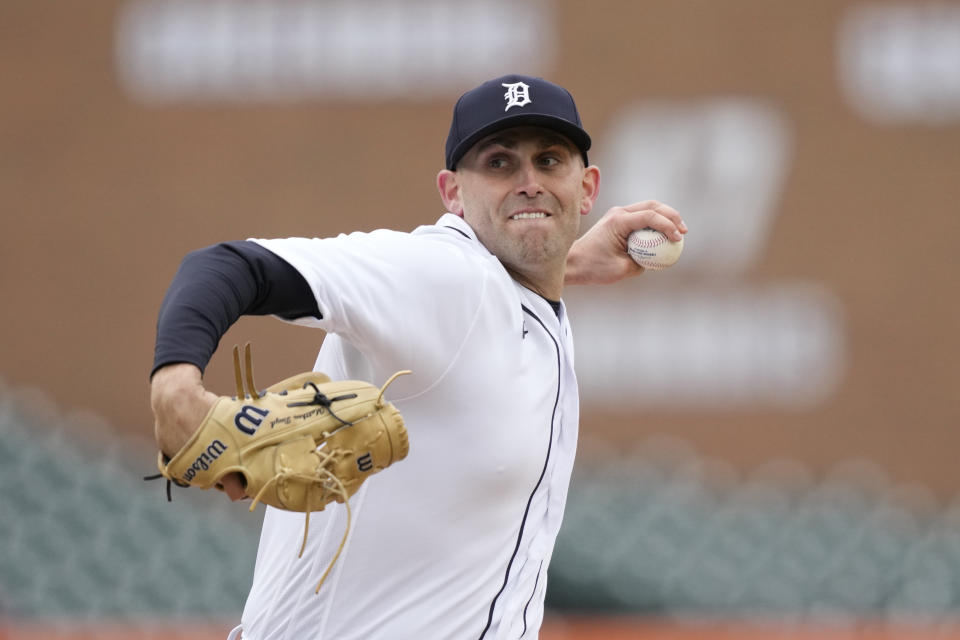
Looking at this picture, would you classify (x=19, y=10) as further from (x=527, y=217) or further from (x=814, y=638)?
(x=527, y=217)

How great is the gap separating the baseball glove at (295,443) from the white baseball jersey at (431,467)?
0.20 meters

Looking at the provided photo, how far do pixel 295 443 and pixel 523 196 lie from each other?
0.80m

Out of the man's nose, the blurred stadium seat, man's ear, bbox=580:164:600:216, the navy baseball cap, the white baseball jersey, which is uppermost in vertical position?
the navy baseball cap

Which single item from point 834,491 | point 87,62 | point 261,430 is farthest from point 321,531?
point 87,62

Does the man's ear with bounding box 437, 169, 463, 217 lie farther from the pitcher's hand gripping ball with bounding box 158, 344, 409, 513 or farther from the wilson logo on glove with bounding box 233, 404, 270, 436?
the wilson logo on glove with bounding box 233, 404, 270, 436

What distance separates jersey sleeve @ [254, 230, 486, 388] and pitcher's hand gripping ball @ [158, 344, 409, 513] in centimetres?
13

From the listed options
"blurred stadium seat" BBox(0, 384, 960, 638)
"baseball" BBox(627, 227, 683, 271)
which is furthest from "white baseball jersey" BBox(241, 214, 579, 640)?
"blurred stadium seat" BBox(0, 384, 960, 638)

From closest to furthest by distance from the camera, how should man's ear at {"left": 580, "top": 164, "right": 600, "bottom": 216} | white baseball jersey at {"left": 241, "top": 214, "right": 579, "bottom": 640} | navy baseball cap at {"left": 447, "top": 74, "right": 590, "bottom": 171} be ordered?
white baseball jersey at {"left": 241, "top": 214, "right": 579, "bottom": 640}, navy baseball cap at {"left": 447, "top": 74, "right": 590, "bottom": 171}, man's ear at {"left": 580, "top": 164, "right": 600, "bottom": 216}

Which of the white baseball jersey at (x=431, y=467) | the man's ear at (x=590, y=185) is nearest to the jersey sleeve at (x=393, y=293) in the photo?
the white baseball jersey at (x=431, y=467)

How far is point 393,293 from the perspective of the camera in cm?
213

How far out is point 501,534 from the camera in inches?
93.9

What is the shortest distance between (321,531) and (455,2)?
7947mm

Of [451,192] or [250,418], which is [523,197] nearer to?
[451,192]

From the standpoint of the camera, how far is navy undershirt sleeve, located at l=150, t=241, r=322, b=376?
1.80 meters
